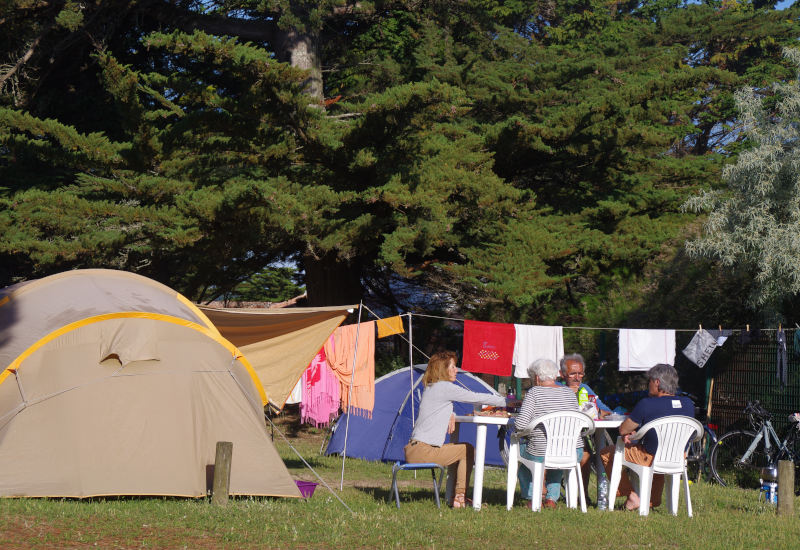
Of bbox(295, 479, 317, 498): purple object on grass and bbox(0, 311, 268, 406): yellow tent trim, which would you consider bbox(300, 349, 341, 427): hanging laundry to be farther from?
bbox(295, 479, 317, 498): purple object on grass

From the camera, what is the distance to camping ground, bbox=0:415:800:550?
584cm

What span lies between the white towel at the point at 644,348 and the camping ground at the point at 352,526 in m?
3.94

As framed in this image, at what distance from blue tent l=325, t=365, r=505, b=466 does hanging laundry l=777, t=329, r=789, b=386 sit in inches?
147

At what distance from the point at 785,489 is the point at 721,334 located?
12.4 feet

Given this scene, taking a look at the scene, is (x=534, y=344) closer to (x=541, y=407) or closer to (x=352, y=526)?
(x=541, y=407)

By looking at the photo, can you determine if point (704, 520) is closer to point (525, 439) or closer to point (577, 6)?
point (525, 439)

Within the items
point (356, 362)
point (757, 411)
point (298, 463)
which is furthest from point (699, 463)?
point (298, 463)

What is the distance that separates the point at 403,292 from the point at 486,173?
19.1 feet

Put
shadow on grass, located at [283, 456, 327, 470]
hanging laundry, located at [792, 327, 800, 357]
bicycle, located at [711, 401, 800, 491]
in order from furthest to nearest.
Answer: shadow on grass, located at [283, 456, 327, 470], hanging laundry, located at [792, 327, 800, 357], bicycle, located at [711, 401, 800, 491]

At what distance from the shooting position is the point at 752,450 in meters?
10.3

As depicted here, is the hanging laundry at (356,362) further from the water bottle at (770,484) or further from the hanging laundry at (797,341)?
the hanging laundry at (797,341)

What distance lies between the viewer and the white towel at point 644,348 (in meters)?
11.9

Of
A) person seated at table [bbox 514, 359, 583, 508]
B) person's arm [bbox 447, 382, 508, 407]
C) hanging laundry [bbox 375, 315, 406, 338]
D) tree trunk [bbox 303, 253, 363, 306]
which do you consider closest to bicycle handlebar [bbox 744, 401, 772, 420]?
person seated at table [bbox 514, 359, 583, 508]

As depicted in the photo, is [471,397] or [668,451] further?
[471,397]
